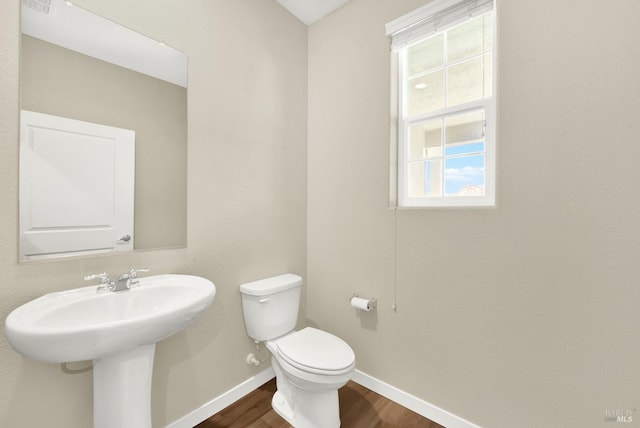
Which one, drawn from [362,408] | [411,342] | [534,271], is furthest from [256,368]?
[534,271]

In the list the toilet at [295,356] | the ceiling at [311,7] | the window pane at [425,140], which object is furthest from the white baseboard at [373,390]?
the ceiling at [311,7]

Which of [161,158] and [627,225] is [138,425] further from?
[627,225]

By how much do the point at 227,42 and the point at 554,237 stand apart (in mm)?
2064

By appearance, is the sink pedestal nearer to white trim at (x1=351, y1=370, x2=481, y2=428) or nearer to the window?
white trim at (x1=351, y1=370, x2=481, y2=428)

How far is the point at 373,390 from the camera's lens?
5.87 feet

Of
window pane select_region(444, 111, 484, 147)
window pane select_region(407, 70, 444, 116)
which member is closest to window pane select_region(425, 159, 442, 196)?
window pane select_region(444, 111, 484, 147)

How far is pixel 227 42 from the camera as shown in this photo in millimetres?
1632

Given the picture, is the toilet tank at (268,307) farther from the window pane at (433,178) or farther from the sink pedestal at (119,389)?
the window pane at (433,178)

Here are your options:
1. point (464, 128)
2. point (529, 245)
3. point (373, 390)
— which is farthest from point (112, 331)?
point (464, 128)

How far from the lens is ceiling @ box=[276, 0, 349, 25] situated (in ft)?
6.26

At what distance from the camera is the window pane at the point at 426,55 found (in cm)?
163

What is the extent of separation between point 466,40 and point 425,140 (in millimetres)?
585

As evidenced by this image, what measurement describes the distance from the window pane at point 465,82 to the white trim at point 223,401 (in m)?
2.18

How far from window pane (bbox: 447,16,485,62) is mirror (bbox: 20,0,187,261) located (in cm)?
156
